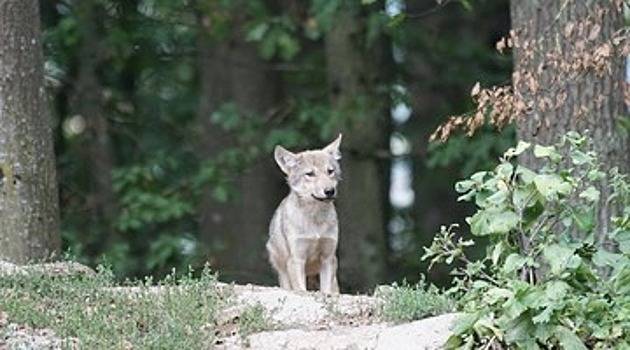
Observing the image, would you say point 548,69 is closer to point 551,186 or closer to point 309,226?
point 309,226

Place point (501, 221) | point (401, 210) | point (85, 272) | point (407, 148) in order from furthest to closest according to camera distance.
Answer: point (401, 210), point (407, 148), point (85, 272), point (501, 221)

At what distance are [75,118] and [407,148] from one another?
4614mm

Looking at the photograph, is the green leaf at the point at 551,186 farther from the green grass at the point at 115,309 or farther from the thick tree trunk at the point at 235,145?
the thick tree trunk at the point at 235,145

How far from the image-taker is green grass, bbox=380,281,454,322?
9734 millimetres

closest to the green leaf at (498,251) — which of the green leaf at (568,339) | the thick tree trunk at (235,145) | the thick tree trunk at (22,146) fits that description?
the green leaf at (568,339)

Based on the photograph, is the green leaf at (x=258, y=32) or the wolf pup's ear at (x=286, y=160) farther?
the green leaf at (x=258, y=32)

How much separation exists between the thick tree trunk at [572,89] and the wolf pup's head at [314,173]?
4.92 feet

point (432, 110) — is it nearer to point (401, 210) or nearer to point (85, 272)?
point (401, 210)

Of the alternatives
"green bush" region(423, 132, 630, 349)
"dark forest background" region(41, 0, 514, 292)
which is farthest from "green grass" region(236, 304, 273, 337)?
"dark forest background" region(41, 0, 514, 292)

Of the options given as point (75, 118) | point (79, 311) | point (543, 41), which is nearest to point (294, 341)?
point (79, 311)

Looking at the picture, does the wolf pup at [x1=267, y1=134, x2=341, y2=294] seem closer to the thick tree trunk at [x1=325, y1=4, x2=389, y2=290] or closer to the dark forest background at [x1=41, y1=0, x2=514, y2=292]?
the dark forest background at [x1=41, y1=0, x2=514, y2=292]

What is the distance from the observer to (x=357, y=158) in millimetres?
18500

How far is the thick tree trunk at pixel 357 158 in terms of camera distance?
60.0 feet

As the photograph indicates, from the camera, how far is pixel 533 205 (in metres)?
9.05
